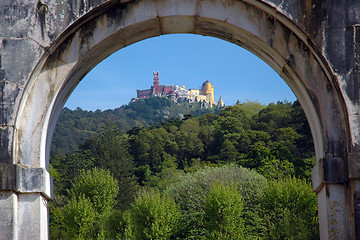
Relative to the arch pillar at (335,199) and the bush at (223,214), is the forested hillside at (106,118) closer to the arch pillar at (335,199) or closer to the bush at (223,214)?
the bush at (223,214)

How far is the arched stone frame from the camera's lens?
630 cm

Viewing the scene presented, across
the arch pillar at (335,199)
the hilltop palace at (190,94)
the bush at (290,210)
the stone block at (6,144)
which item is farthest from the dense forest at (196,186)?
the hilltop palace at (190,94)

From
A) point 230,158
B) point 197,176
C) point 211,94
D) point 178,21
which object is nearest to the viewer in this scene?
point 178,21

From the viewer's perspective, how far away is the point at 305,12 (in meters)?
6.44

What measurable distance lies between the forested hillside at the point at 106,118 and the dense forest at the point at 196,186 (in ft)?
31.0

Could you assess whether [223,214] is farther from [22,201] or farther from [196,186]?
[22,201]

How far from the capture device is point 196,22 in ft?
23.0

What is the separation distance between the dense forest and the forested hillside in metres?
9.43

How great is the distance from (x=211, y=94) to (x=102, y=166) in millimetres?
146811


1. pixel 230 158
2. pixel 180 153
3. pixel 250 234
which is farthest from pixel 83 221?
pixel 180 153

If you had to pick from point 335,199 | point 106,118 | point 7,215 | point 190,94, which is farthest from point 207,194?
point 190,94

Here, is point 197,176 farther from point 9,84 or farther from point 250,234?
point 9,84

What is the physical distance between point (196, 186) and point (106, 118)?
78.7 meters

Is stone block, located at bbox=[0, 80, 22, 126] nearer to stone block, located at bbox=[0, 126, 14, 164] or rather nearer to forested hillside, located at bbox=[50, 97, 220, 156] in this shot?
stone block, located at bbox=[0, 126, 14, 164]
